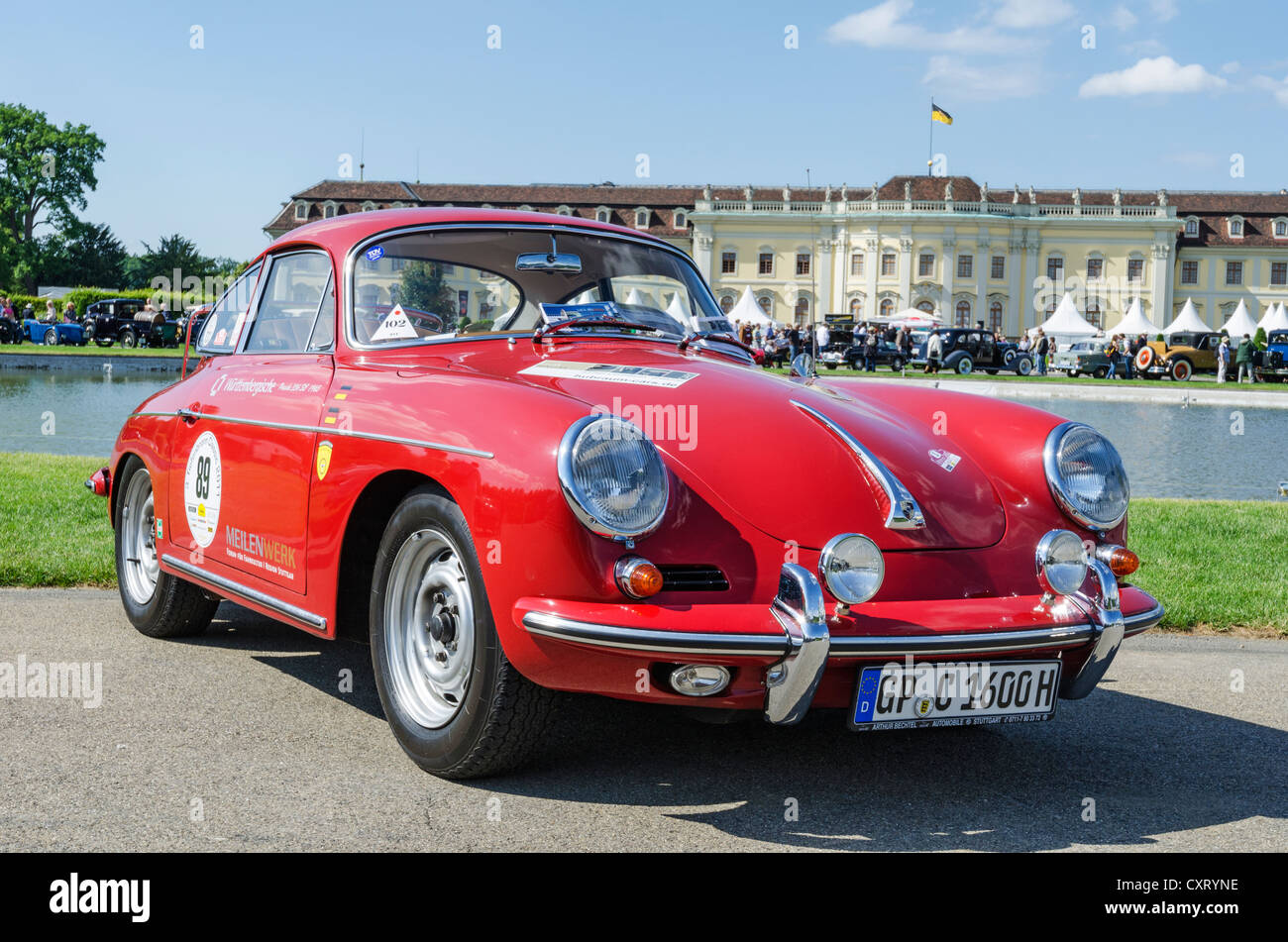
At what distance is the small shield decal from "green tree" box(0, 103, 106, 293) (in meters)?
77.3

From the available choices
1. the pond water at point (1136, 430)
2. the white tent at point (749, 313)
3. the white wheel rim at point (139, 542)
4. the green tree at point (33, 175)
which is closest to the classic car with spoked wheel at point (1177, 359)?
the white tent at point (749, 313)

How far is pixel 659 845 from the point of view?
9.75 ft

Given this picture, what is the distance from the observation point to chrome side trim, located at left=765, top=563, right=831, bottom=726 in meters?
2.99

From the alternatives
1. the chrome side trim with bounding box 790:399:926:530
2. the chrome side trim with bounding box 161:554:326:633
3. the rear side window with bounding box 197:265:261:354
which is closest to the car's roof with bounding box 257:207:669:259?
the rear side window with bounding box 197:265:261:354

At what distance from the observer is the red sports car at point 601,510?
10.1 feet

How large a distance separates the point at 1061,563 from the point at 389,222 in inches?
99.9

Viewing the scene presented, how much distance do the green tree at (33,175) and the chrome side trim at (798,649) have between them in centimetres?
7867

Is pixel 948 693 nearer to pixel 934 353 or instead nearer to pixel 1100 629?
pixel 1100 629

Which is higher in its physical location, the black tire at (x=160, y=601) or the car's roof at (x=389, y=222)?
the car's roof at (x=389, y=222)

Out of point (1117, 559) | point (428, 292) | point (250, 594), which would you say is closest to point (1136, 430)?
point (1117, 559)

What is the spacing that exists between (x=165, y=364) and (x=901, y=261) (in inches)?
2506

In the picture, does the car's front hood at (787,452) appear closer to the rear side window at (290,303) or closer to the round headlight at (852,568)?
the round headlight at (852,568)

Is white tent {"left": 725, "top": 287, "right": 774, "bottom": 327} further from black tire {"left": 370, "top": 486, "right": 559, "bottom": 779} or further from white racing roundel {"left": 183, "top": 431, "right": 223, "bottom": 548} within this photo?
black tire {"left": 370, "top": 486, "right": 559, "bottom": 779}

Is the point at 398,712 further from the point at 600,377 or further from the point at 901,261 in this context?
the point at 901,261
